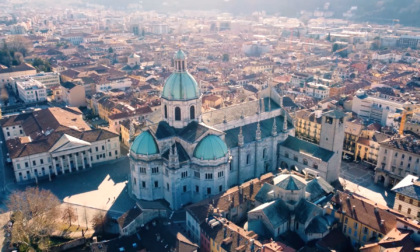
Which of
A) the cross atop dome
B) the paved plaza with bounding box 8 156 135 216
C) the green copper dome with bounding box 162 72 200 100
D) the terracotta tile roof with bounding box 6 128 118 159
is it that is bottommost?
the paved plaza with bounding box 8 156 135 216

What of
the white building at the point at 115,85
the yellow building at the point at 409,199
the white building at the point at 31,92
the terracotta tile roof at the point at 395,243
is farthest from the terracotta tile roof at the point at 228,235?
the white building at the point at 31,92

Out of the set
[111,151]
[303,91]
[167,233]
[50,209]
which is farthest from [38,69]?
[167,233]

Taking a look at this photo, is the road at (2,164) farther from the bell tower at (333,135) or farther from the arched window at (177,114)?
the bell tower at (333,135)

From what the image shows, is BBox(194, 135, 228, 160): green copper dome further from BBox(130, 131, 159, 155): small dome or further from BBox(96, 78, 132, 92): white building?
BBox(96, 78, 132, 92): white building

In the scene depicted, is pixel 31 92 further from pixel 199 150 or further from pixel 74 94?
pixel 199 150

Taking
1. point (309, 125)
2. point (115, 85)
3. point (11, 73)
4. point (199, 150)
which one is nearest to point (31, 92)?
point (115, 85)

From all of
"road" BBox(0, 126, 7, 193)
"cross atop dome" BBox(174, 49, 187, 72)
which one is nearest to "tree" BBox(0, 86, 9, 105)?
"road" BBox(0, 126, 7, 193)

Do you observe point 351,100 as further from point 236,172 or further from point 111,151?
point 111,151
